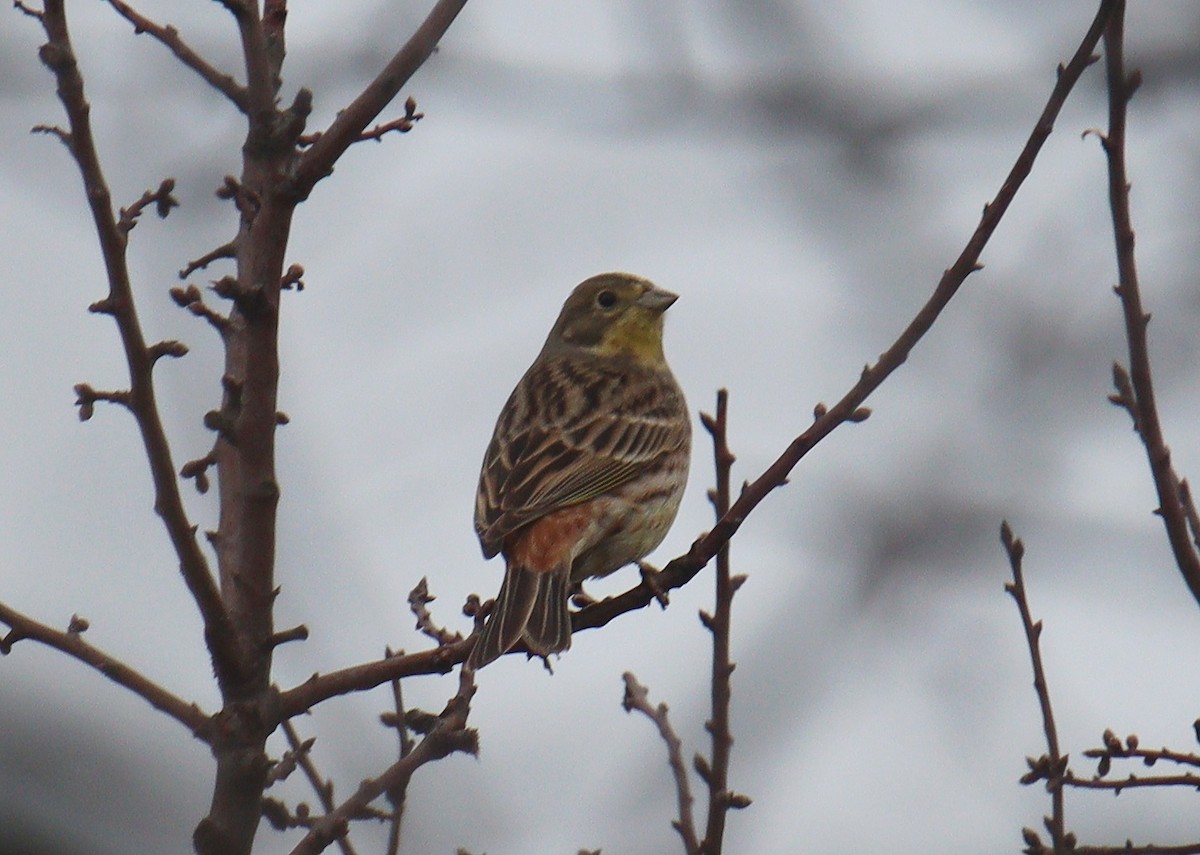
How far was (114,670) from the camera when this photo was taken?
337 centimetres

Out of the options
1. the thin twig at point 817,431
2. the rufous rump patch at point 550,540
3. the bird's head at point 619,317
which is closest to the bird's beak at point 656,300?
the bird's head at point 619,317

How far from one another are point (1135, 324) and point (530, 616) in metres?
2.17

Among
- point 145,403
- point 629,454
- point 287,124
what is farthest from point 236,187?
point 629,454

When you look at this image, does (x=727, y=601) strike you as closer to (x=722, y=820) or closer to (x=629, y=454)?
(x=722, y=820)

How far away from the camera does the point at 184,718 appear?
334 centimetres

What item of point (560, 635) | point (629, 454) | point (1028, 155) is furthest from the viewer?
point (629, 454)

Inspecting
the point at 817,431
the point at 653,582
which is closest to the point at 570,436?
the point at 653,582

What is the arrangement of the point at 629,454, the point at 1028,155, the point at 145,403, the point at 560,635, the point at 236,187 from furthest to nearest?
the point at 629,454 < the point at 560,635 < the point at 236,187 < the point at 1028,155 < the point at 145,403

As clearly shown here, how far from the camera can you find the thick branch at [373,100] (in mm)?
3191

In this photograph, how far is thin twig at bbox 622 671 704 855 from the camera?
135 inches

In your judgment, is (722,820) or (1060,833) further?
(1060,833)

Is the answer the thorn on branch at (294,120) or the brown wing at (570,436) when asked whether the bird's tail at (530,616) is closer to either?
the brown wing at (570,436)

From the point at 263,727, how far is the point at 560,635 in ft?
5.50

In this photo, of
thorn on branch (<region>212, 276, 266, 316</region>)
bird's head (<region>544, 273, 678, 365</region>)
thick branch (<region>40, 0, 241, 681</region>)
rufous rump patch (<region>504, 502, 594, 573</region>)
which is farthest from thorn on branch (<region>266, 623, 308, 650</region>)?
bird's head (<region>544, 273, 678, 365</region>)
